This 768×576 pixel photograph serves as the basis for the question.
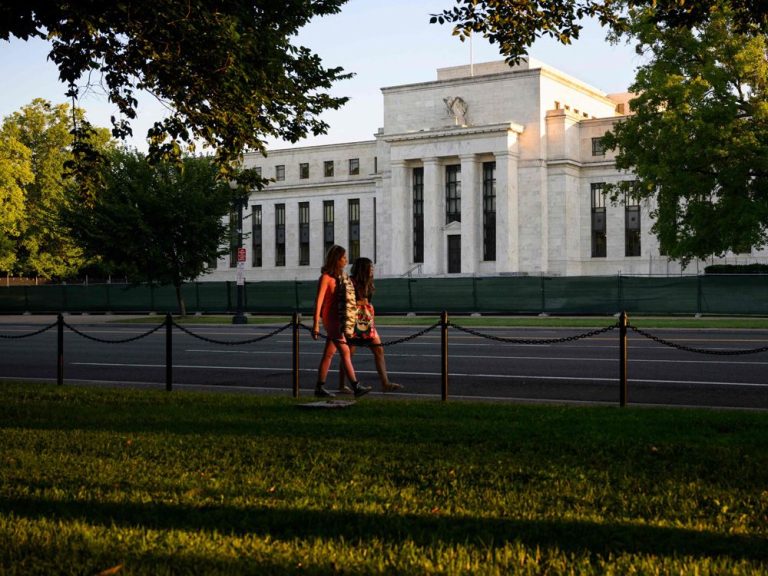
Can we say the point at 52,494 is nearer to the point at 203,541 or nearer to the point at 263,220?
the point at 203,541

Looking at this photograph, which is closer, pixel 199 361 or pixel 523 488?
pixel 523 488

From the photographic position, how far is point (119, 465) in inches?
294

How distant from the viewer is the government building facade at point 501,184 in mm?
66000

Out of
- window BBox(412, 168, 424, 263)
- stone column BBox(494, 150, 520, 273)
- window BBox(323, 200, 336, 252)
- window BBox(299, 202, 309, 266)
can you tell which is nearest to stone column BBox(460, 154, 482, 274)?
stone column BBox(494, 150, 520, 273)

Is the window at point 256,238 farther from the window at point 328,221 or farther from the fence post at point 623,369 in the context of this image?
the fence post at point 623,369

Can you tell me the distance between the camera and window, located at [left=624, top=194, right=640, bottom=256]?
66.6 metres

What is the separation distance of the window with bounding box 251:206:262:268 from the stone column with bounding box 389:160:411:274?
61.5 ft

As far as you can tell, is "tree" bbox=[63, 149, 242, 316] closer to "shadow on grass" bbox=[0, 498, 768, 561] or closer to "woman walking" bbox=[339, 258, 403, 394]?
"woman walking" bbox=[339, 258, 403, 394]

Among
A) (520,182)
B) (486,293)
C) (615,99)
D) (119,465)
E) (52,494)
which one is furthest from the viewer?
(615,99)

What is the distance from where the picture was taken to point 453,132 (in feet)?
217

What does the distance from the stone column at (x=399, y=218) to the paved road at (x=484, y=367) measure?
4473cm

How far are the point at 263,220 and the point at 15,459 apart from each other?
77212 mm

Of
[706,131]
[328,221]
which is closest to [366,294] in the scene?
[706,131]

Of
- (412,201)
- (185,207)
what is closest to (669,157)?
(185,207)
